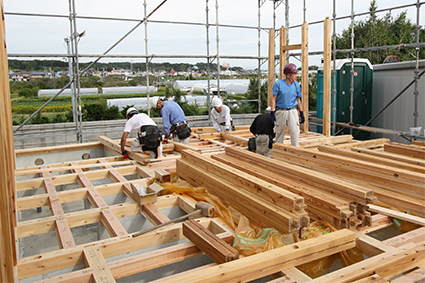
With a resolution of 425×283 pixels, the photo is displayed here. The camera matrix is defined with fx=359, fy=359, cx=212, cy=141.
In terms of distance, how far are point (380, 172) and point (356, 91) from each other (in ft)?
21.8

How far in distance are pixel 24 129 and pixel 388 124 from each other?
Result: 983 centimetres

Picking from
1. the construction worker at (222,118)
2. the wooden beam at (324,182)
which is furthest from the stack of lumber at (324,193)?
the construction worker at (222,118)

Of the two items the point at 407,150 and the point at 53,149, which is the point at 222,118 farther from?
the point at 407,150

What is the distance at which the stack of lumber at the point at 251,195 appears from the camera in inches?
119

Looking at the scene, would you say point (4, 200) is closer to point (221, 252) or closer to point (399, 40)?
point (221, 252)

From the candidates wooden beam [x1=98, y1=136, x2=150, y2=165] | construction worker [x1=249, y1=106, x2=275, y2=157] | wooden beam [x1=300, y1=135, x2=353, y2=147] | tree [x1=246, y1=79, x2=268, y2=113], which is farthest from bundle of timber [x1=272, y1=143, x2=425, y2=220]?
tree [x1=246, y1=79, x2=268, y2=113]

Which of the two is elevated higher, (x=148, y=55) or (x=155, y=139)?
(x=148, y=55)

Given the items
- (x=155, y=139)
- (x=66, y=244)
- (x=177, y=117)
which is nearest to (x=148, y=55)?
(x=177, y=117)

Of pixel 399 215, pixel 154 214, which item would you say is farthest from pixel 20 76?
pixel 399 215

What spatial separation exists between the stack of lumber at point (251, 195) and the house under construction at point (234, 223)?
1 centimetres

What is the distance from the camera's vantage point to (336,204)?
315 cm

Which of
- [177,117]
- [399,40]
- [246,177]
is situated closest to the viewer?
[246,177]

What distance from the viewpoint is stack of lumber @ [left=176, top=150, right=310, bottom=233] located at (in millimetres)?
3021

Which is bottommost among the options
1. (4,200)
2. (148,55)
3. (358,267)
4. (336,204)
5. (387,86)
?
(358,267)
